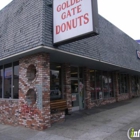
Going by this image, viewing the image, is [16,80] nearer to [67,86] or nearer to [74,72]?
[67,86]

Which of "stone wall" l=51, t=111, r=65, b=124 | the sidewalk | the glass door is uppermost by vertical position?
the glass door

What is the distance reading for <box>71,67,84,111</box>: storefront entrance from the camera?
→ 36.1ft

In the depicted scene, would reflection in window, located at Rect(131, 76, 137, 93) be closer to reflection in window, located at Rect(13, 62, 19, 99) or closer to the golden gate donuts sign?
reflection in window, located at Rect(13, 62, 19, 99)

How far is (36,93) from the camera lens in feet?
24.0

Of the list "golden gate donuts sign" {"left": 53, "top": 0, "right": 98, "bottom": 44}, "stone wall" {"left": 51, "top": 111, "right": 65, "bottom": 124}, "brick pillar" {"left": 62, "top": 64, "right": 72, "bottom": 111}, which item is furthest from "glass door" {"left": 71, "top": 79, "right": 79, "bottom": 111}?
"golden gate donuts sign" {"left": 53, "top": 0, "right": 98, "bottom": 44}

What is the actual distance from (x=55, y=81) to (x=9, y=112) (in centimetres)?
294

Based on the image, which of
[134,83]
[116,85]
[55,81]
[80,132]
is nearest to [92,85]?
[116,85]

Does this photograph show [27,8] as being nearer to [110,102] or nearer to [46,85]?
[46,85]

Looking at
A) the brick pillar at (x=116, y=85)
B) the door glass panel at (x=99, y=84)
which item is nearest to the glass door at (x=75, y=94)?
the door glass panel at (x=99, y=84)

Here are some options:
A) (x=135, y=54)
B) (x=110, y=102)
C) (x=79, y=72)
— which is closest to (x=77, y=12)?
(x=79, y=72)

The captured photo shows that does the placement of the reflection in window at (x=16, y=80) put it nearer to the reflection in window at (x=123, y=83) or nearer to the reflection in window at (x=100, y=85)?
the reflection in window at (x=100, y=85)

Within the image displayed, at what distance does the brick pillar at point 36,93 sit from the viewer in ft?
23.3

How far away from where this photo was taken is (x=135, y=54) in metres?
18.0

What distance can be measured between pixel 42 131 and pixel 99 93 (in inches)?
296
